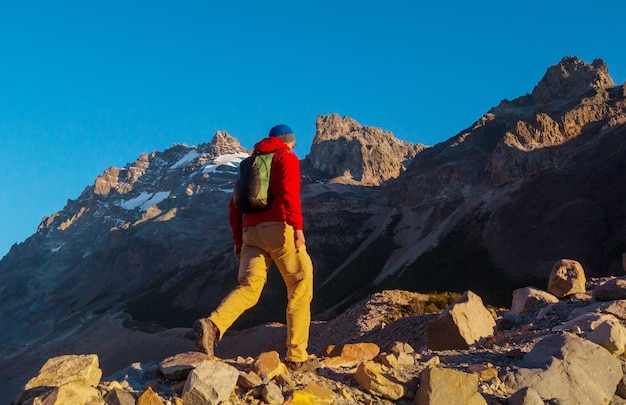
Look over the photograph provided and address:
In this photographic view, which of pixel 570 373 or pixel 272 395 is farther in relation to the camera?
pixel 570 373

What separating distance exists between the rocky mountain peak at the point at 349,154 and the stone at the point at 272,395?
383 feet

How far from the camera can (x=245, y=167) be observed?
524cm

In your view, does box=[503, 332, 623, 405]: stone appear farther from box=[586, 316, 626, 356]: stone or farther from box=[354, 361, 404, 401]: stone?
box=[354, 361, 404, 401]: stone

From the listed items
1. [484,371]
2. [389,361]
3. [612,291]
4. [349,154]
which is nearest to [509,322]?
[612,291]

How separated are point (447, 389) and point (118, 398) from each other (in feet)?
7.88

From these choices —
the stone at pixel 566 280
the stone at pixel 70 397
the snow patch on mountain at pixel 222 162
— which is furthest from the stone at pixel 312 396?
the snow patch on mountain at pixel 222 162

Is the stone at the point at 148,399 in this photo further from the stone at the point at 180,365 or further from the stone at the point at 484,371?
the stone at the point at 484,371

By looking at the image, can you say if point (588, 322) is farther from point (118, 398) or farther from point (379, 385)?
point (118, 398)

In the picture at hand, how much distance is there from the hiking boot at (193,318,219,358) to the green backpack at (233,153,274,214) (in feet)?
3.65

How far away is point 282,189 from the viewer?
5.10m

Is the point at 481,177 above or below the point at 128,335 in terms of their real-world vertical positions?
above

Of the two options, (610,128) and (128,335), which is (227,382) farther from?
(610,128)

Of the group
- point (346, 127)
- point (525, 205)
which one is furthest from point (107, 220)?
point (525, 205)

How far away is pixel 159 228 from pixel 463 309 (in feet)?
379
